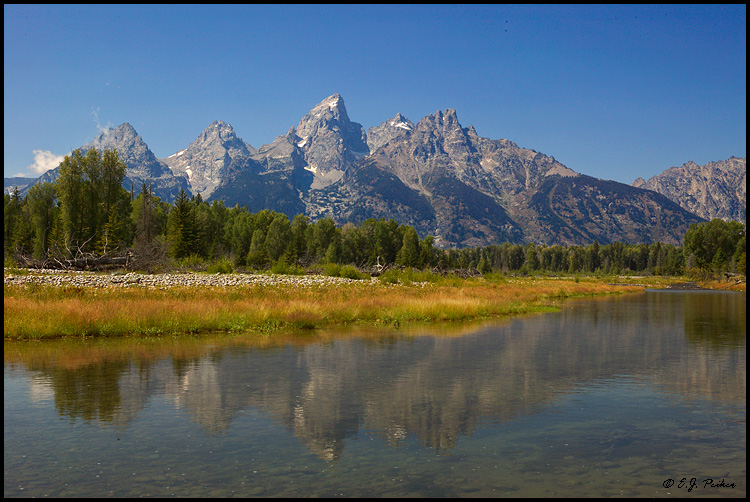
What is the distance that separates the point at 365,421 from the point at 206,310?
64.5 feet

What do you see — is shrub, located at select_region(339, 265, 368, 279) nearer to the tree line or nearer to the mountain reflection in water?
the tree line

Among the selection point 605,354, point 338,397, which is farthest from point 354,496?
point 605,354

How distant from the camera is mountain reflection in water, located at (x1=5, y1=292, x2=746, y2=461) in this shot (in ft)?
44.3

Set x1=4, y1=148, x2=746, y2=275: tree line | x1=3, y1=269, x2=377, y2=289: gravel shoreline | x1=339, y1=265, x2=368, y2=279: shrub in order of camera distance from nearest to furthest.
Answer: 1. x1=3, y1=269, x2=377, y2=289: gravel shoreline
2. x1=339, y1=265, x2=368, y2=279: shrub
3. x1=4, y1=148, x2=746, y2=275: tree line

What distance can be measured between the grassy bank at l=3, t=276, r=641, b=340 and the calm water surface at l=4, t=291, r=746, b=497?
90.7 inches

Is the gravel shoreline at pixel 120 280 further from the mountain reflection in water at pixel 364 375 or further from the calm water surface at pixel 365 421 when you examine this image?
the calm water surface at pixel 365 421

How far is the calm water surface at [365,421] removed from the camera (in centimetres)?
951

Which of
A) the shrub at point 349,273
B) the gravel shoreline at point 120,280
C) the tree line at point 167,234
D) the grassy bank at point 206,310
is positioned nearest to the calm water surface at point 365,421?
the grassy bank at point 206,310

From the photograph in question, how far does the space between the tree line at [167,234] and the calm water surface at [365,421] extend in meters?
37.6

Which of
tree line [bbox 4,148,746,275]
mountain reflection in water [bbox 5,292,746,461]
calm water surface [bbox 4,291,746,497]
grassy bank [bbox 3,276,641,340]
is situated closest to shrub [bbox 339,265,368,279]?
tree line [bbox 4,148,746,275]

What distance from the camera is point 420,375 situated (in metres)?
19.0

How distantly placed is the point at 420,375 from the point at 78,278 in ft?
112

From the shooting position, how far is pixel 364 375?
1877cm

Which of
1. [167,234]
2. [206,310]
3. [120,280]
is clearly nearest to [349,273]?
[120,280]
